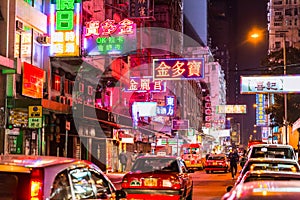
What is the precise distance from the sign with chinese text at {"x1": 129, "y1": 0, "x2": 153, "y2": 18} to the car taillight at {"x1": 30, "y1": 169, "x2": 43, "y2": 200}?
32370 millimetres

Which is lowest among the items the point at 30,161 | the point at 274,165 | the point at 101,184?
the point at 274,165

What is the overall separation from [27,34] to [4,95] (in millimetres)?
3943

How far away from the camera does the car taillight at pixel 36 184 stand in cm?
605

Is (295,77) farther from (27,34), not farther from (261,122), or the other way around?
(261,122)

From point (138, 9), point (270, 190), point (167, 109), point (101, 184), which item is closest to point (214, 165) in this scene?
point (138, 9)

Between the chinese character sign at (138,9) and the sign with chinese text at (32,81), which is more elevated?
the chinese character sign at (138,9)

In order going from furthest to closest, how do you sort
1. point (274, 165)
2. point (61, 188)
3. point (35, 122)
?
point (35, 122) → point (274, 165) → point (61, 188)

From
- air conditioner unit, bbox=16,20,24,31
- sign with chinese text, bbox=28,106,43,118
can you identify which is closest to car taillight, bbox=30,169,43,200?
sign with chinese text, bbox=28,106,43,118

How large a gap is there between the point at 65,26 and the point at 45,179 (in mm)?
21219

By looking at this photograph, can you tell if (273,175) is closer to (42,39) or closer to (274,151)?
(274,151)

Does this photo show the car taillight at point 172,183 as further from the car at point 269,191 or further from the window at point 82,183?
the car at point 269,191

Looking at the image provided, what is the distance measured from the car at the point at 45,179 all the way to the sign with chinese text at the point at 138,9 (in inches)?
1228

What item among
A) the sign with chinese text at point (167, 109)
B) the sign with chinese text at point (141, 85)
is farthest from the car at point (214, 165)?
the sign with chinese text at point (167, 109)

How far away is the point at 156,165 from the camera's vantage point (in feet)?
54.3
